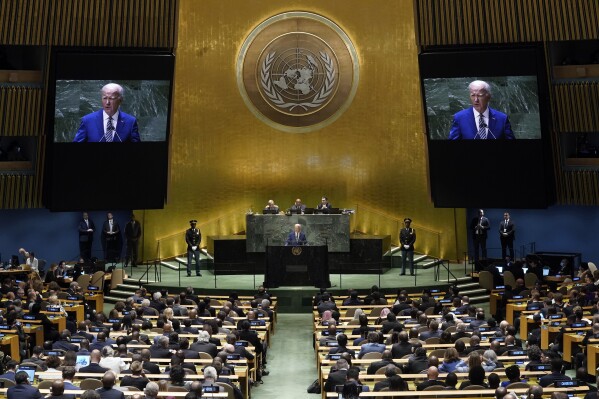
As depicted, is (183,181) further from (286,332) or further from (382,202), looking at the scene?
(286,332)

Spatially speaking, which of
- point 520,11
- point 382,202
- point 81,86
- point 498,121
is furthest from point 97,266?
point 520,11

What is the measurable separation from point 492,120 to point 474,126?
0.47 m

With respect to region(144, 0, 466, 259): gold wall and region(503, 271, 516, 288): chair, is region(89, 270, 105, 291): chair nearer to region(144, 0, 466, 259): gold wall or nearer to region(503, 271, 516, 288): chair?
region(144, 0, 466, 259): gold wall

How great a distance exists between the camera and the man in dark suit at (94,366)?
46.6ft

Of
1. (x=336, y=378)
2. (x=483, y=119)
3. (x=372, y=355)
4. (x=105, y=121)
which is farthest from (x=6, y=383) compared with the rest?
(x=483, y=119)

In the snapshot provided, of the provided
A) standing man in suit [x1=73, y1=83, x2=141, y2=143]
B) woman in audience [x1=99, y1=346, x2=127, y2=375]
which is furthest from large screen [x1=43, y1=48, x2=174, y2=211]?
woman in audience [x1=99, y1=346, x2=127, y2=375]

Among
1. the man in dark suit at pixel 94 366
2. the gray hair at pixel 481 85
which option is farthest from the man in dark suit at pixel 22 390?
the gray hair at pixel 481 85

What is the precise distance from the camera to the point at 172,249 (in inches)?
1159

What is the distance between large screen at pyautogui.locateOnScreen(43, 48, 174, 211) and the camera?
83.6 feet

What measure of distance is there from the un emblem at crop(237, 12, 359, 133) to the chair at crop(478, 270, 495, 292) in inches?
287

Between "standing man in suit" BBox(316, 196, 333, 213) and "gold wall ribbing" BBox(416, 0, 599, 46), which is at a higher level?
"gold wall ribbing" BBox(416, 0, 599, 46)

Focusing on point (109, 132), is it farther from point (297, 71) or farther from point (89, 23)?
point (297, 71)

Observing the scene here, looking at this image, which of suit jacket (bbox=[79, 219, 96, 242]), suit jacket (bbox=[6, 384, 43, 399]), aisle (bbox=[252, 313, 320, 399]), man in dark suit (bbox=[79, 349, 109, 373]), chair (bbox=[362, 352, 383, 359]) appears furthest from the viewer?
suit jacket (bbox=[79, 219, 96, 242])

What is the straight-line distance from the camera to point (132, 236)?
28.4 m
